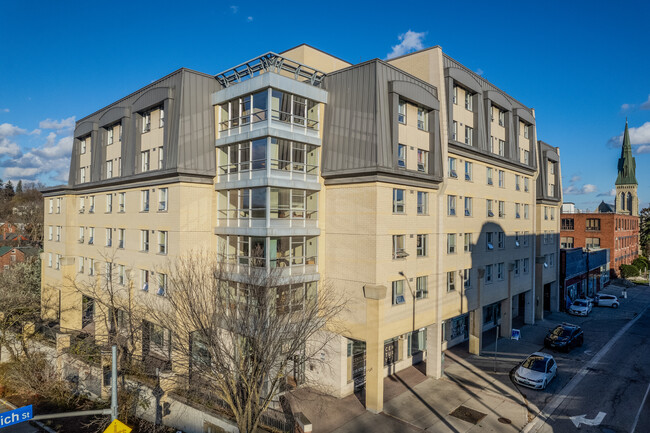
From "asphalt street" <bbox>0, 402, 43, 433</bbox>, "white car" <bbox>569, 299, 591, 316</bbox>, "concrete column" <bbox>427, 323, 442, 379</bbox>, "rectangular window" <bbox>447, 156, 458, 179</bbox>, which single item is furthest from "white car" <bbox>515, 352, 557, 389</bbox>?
"asphalt street" <bbox>0, 402, 43, 433</bbox>

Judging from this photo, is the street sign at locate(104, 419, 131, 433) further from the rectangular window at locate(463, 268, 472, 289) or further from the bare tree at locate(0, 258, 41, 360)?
the rectangular window at locate(463, 268, 472, 289)

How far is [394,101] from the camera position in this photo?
2094 cm

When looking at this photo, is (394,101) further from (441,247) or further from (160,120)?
(160,120)

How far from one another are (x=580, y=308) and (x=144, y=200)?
42648mm

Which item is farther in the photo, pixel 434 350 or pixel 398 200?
pixel 434 350

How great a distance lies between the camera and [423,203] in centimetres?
2356

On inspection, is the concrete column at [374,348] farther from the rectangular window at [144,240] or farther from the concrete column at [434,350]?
the rectangular window at [144,240]

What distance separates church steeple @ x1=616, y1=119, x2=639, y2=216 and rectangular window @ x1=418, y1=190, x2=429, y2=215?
116485mm

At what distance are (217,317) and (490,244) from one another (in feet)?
70.7

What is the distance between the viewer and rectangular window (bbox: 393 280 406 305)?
840 inches

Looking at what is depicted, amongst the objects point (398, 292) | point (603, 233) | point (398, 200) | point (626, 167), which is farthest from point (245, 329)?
point (626, 167)

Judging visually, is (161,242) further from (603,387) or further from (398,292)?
(603,387)

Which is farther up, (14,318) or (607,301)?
(14,318)

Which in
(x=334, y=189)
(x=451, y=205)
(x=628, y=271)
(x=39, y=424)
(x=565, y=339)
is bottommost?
(x=39, y=424)
